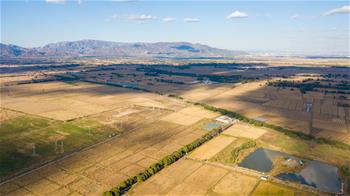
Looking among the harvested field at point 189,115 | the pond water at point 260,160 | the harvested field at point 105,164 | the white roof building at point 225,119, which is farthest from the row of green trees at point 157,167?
the harvested field at point 189,115

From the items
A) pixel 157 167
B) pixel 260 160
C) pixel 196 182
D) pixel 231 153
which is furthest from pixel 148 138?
pixel 260 160

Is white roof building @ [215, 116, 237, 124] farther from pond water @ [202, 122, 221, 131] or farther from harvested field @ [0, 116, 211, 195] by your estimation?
harvested field @ [0, 116, 211, 195]

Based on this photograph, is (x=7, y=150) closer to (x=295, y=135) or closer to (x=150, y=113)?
(x=150, y=113)

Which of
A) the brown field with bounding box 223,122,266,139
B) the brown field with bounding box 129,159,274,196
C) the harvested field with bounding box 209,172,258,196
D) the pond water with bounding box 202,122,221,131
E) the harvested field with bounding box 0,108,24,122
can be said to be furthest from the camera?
the harvested field with bounding box 0,108,24,122

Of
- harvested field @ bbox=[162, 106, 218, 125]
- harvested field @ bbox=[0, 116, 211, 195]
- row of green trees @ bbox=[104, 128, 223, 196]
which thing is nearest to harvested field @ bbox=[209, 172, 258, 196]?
row of green trees @ bbox=[104, 128, 223, 196]

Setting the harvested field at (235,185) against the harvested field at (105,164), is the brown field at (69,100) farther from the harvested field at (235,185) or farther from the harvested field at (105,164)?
the harvested field at (235,185)

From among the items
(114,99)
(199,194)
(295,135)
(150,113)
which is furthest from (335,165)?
(114,99)

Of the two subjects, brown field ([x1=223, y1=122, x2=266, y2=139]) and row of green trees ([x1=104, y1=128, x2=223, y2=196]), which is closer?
row of green trees ([x1=104, y1=128, x2=223, y2=196])
